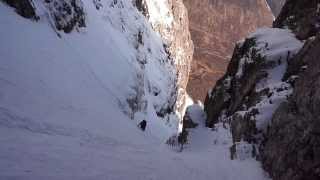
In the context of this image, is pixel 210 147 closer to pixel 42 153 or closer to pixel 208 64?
pixel 42 153

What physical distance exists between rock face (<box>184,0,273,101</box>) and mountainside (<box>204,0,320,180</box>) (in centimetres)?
5120

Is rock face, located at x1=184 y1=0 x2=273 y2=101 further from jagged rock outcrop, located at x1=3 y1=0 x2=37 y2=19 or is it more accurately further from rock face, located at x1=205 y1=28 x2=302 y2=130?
jagged rock outcrop, located at x1=3 y1=0 x2=37 y2=19

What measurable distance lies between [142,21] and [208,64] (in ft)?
109

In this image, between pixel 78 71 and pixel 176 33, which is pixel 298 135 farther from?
pixel 176 33

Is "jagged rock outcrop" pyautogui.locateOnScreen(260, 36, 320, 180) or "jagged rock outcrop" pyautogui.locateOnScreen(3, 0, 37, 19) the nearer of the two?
"jagged rock outcrop" pyautogui.locateOnScreen(260, 36, 320, 180)

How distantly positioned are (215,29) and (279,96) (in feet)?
225

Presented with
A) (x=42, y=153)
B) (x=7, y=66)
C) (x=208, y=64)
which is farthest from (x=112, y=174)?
(x=208, y=64)

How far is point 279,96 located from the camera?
15156mm

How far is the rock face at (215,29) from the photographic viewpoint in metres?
76.3

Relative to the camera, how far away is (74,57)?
977 inches

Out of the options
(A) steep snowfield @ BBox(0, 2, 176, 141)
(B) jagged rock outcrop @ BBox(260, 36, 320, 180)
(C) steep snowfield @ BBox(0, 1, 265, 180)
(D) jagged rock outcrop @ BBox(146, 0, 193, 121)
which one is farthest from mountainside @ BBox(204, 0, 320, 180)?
(D) jagged rock outcrop @ BBox(146, 0, 193, 121)

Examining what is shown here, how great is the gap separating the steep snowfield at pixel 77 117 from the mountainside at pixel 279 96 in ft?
2.77

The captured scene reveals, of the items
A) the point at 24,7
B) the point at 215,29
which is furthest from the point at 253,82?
the point at 215,29

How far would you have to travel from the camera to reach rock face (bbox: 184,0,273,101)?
76312 millimetres
